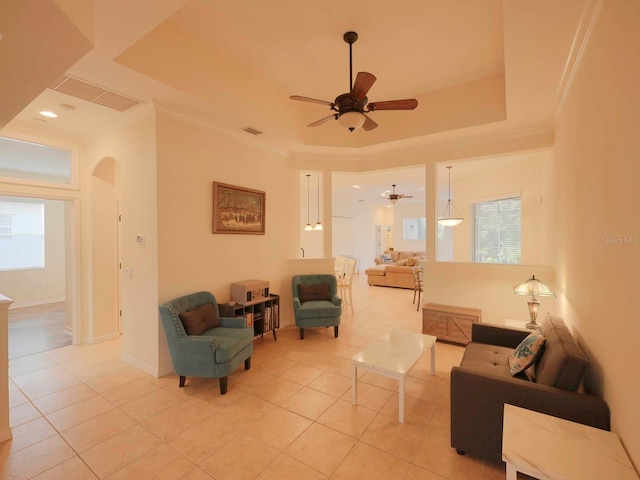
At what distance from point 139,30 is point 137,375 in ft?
11.0

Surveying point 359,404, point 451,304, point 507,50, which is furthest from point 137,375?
point 507,50

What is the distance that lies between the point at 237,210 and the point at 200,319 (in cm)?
160

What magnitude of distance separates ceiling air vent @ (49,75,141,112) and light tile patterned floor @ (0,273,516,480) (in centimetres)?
300

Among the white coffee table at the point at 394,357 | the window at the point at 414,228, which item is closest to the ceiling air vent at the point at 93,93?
the white coffee table at the point at 394,357

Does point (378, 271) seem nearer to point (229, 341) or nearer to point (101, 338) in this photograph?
point (229, 341)

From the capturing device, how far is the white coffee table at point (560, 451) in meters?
1.18

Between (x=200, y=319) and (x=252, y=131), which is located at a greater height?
(x=252, y=131)

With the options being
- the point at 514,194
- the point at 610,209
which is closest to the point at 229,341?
the point at 610,209

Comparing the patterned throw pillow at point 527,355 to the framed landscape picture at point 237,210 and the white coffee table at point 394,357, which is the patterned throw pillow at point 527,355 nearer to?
the white coffee table at point 394,357

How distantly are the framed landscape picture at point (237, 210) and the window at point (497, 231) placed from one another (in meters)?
5.06

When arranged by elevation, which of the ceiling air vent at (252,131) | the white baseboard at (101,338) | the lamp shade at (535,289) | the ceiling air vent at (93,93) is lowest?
the white baseboard at (101,338)

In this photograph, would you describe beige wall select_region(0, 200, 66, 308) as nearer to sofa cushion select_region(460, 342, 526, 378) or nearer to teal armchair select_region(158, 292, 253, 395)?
teal armchair select_region(158, 292, 253, 395)

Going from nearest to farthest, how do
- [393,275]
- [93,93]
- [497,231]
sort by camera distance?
[93,93]
[497,231]
[393,275]

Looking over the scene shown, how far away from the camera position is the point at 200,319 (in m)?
3.16
